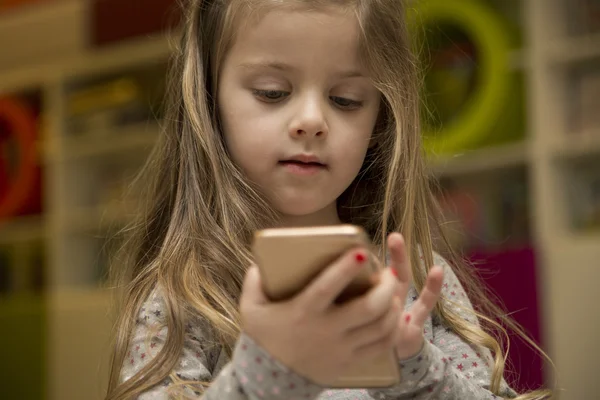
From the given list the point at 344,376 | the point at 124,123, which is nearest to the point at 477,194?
the point at 124,123

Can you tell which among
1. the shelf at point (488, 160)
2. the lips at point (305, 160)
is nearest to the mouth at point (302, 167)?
the lips at point (305, 160)

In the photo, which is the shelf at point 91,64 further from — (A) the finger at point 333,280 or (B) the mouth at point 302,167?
(A) the finger at point 333,280

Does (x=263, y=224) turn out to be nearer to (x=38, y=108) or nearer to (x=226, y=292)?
(x=226, y=292)

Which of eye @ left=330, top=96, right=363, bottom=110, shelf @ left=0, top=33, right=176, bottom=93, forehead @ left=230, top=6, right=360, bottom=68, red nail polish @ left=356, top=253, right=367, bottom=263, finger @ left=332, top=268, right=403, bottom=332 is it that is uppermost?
shelf @ left=0, top=33, right=176, bottom=93

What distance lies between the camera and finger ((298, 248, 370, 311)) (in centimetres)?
61

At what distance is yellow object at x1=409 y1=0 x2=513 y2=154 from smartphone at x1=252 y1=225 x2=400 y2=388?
5.79 ft

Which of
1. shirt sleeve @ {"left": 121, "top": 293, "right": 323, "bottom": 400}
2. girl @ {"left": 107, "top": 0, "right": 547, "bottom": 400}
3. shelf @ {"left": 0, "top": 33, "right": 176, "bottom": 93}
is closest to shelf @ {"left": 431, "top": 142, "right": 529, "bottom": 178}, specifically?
shelf @ {"left": 0, "top": 33, "right": 176, "bottom": 93}

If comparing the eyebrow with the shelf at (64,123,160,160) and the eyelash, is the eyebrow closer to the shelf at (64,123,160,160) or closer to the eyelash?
the eyelash

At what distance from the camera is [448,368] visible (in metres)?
0.80

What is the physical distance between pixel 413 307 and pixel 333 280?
A: 142 millimetres

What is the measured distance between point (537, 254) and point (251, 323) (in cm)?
165

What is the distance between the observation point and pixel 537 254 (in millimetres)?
2158

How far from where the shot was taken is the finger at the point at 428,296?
71 cm

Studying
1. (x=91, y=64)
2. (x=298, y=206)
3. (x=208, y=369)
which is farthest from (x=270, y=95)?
(x=91, y=64)
